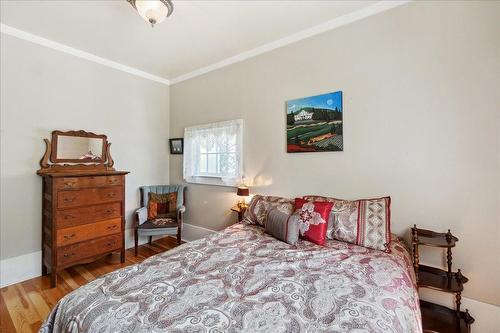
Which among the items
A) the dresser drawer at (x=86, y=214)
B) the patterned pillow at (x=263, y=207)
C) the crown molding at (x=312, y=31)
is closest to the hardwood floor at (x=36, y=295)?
the dresser drawer at (x=86, y=214)

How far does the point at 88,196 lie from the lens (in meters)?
2.64

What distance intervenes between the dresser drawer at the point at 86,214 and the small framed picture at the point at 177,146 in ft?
4.09

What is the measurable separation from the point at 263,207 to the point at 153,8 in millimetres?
2038

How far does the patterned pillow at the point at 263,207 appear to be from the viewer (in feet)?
7.52

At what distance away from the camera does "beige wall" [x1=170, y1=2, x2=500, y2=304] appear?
1693mm

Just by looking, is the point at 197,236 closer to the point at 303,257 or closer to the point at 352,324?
the point at 303,257

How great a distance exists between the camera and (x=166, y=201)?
3.49 m

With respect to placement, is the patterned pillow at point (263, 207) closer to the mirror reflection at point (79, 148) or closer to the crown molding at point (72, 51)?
the mirror reflection at point (79, 148)

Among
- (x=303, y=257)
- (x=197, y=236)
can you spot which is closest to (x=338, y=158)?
(x=303, y=257)

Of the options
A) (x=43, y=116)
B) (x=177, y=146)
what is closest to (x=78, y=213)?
(x=43, y=116)

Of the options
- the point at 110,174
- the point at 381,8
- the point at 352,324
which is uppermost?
the point at 381,8

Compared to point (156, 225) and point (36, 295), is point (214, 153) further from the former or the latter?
point (36, 295)

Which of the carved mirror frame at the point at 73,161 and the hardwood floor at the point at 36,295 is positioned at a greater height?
the carved mirror frame at the point at 73,161

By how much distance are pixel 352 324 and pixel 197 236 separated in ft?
9.52
